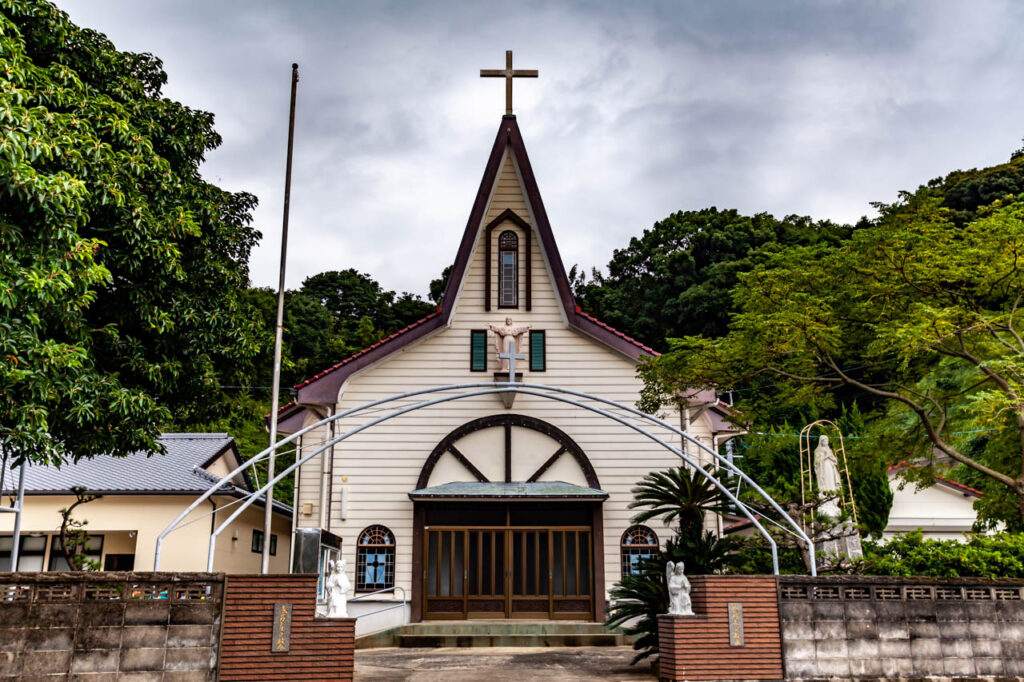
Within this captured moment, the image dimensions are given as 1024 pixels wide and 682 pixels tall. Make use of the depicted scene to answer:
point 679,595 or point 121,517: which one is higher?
point 121,517

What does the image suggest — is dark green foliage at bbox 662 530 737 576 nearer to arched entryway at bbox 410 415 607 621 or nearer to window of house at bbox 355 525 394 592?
arched entryway at bbox 410 415 607 621

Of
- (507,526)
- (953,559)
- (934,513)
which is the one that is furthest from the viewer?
(934,513)

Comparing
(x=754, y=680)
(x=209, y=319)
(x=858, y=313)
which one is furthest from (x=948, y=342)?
(x=209, y=319)

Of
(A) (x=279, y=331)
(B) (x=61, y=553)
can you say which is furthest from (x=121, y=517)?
(A) (x=279, y=331)

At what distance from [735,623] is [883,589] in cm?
199

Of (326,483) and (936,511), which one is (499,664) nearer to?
(326,483)

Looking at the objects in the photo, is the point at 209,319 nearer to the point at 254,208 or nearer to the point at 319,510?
the point at 254,208

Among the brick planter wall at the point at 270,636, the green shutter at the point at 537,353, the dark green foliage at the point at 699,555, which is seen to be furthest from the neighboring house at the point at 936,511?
the brick planter wall at the point at 270,636

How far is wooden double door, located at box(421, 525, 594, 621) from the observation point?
63.8 ft

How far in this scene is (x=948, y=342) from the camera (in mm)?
13312

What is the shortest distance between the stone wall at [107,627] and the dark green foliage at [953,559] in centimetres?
922

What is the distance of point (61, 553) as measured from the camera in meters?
20.8

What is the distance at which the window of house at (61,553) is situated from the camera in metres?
20.8

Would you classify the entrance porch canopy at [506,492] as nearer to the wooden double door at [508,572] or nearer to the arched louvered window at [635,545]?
the wooden double door at [508,572]
